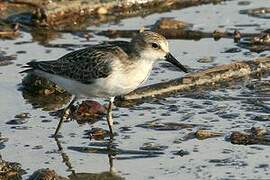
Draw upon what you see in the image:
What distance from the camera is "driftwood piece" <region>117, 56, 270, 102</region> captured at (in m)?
10.8

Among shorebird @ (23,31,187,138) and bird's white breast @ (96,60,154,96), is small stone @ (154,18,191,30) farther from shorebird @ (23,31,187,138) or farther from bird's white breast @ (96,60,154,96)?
bird's white breast @ (96,60,154,96)

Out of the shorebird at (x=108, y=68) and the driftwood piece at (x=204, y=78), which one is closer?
the shorebird at (x=108, y=68)

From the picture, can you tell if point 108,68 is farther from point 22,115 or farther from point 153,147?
point 22,115

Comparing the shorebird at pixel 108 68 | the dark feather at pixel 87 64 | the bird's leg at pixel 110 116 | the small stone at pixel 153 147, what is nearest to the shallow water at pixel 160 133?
the small stone at pixel 153 147

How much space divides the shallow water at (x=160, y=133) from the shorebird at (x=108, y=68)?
0.36m

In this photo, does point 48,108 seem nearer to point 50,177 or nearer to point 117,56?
point 117,56

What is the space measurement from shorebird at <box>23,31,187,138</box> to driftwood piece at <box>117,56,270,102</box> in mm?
933

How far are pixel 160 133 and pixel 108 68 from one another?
91 cm

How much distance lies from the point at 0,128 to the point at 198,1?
648 cm

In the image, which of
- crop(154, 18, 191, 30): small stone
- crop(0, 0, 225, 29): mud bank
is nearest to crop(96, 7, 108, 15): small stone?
crop(0, 0, 225, 29): mud bank

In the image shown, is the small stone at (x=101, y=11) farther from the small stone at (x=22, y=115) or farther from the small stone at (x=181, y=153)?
the small stone at (x=181, y=153)

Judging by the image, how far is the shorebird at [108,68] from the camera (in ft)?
31.3

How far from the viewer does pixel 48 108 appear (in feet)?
35.1

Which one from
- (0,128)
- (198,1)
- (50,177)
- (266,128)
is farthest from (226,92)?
(198,1)
